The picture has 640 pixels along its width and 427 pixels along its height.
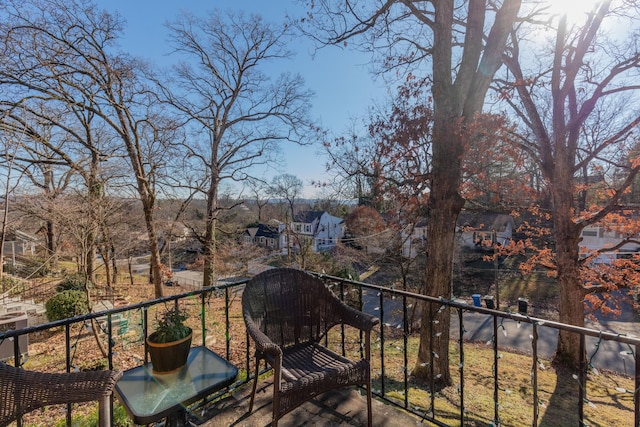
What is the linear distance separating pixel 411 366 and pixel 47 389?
5820 mm

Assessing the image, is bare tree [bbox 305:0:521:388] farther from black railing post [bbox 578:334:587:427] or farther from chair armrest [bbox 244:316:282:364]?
chair armrest [bbox 244:316:282:364]

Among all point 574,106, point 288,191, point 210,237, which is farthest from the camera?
point 288,191

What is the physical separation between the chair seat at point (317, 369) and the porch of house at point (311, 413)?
1.21 ft

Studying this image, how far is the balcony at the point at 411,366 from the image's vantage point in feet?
5.65

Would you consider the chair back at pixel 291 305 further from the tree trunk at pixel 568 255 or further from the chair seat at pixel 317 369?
the tree trunk at pixel 568 255

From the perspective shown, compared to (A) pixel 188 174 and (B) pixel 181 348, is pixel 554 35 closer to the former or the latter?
(B) pixel 181 348

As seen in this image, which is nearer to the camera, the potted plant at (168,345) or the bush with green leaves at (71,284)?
the potted plant at (168,345)

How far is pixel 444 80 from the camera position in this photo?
428 centimetres

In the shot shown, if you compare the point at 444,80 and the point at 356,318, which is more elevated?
the point at 444,80

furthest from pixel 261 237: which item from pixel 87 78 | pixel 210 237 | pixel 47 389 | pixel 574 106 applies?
pixel 47 389

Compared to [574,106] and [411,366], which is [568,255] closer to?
[574,106]

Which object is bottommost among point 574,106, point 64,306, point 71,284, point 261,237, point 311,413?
point 261,237

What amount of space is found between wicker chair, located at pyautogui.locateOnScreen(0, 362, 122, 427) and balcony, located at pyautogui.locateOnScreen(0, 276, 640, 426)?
0.22 metres

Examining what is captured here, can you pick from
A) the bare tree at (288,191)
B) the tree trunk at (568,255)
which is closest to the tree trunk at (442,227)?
the tree trunk at (568,255)
